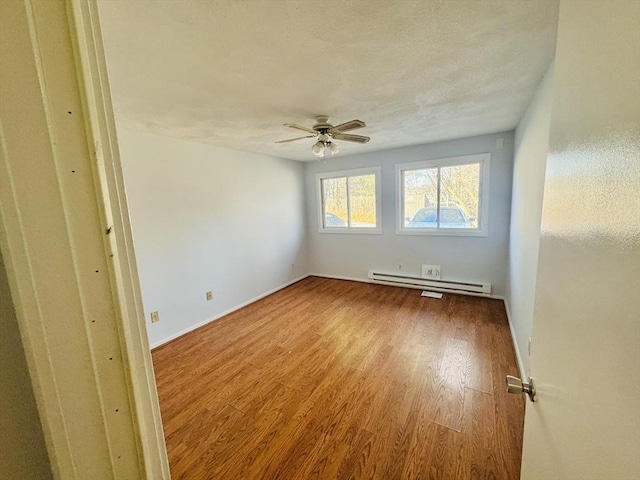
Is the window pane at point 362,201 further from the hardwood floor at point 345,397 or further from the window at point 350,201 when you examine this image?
the hardwood floor at point 345,397

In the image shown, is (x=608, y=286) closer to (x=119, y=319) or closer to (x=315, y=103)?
(x=119, y=319)

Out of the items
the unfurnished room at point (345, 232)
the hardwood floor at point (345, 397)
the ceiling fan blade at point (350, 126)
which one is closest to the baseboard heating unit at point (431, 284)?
the unfurnished room at point (345, 232)

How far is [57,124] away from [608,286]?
91 cm

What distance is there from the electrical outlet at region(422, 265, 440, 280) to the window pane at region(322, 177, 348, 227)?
1602 mm

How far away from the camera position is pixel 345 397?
75.3 inches

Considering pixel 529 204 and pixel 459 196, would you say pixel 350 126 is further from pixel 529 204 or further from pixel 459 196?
pixel 459 196

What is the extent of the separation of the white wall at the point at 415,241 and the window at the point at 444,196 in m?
0.09

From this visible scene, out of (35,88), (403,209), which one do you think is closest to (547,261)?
(35,88)

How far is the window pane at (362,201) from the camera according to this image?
14.4 ft

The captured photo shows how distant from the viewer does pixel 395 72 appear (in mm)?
1624

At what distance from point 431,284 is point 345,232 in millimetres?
1707

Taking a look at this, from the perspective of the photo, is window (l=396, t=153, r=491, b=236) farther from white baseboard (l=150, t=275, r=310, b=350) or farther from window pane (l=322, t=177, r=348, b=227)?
white baseboard (l=150, t=275, r=310, b=350)

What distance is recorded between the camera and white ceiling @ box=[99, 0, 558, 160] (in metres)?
1.10

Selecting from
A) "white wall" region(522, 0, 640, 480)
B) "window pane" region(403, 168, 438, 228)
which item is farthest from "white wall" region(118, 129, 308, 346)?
"white wall" region(522, 0, 640, 480)
